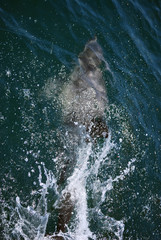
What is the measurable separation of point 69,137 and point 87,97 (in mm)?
1199

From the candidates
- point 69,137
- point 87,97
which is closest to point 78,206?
point 69,137

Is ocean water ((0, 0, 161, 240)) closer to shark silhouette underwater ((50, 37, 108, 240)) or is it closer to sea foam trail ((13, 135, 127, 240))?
sea foam trail ((13, 135, 127, 240))

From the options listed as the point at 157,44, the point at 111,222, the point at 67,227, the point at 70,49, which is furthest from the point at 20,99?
the point at 157,44

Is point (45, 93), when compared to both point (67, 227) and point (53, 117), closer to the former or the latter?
point (53, 117)

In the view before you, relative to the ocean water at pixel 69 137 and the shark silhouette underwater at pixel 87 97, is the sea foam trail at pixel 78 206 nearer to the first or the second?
the ocean water at pixel 69 137

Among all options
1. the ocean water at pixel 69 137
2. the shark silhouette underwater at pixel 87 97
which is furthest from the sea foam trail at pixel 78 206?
the shark silhouette underwater at pixel 87 97

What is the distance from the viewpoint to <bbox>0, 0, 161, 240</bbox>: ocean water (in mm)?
4129

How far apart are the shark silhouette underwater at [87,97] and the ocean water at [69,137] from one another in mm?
173

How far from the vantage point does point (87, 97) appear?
5605mm

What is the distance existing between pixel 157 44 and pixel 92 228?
6518 millimetres

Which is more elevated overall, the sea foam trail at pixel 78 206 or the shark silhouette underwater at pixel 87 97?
the shark silhouette underwater at pixel 87 97

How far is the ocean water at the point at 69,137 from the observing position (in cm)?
413

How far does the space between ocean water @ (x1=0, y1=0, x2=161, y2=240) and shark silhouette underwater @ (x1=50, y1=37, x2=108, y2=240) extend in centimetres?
17

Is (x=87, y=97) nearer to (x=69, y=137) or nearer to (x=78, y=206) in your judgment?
(x=69, y=137)
